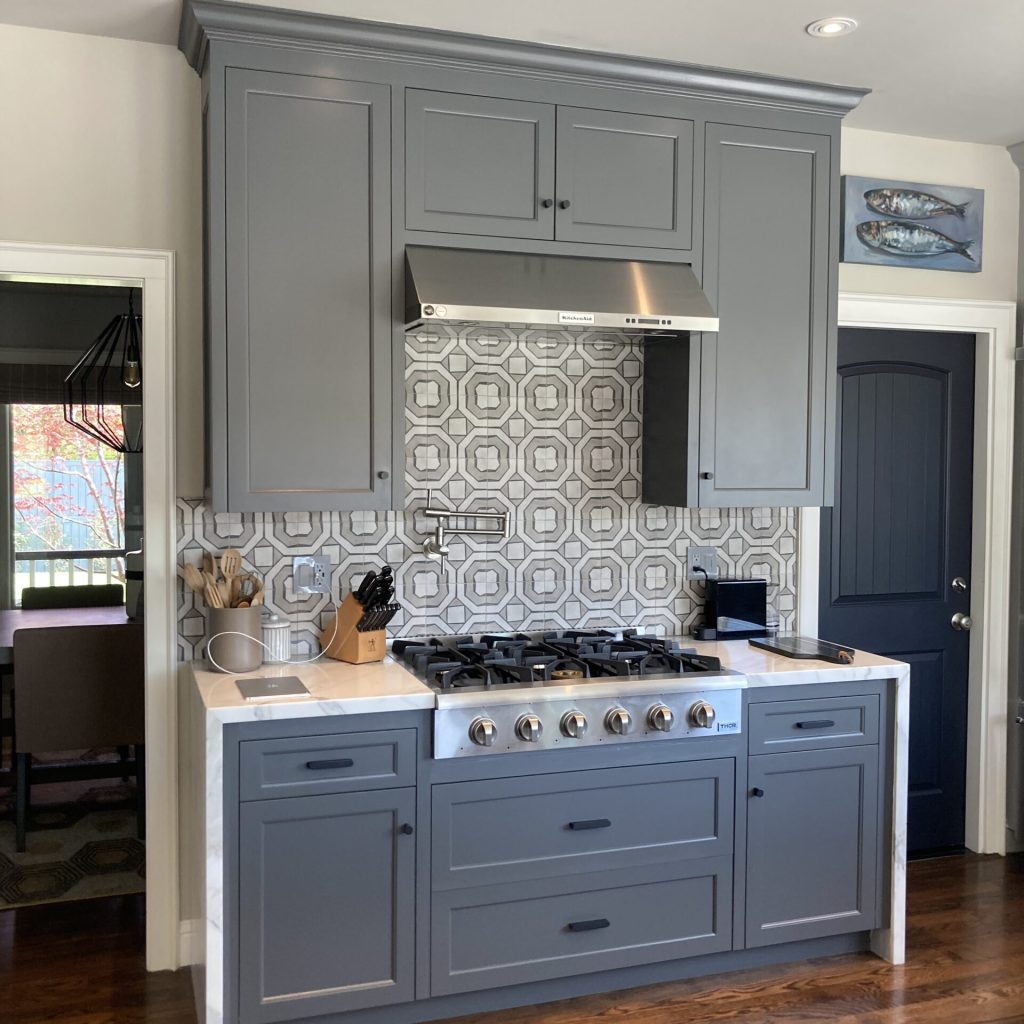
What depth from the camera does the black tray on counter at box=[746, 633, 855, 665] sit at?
3.18m

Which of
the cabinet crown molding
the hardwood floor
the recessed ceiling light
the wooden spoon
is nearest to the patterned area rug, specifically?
the hardwood floor

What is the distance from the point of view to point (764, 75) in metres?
3.20

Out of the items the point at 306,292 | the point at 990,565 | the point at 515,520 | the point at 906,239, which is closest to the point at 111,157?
the point at 306,292

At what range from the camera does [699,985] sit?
3006 millimetres

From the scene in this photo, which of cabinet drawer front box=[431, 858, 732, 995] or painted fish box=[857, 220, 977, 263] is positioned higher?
painted fish box=[857, 220, 977, 263]

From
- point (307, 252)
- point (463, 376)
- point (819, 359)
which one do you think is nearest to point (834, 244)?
point (819, 359)

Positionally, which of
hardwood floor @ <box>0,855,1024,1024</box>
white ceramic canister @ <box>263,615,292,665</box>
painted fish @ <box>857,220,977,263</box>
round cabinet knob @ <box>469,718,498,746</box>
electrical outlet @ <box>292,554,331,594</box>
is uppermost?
painted fish @ <box>857,220,977,263</box>

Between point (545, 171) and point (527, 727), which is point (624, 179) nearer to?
point (545, 171)

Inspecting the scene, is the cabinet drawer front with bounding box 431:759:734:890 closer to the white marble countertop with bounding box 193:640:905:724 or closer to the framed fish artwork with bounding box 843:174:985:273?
the white marble countertop with bounding box 193:640:905:724

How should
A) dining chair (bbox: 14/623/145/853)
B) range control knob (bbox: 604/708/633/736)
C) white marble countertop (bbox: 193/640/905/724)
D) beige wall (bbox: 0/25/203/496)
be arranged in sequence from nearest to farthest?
1. white marble countertop (bbox: 193/640/905/724)
2. range control knob (bbox: 604/708/633/736)
3. beige wall (bbox: 0/25/203/496)
4. dining chair (bbox: 14/623/145/853)

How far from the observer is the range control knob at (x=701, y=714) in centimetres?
289

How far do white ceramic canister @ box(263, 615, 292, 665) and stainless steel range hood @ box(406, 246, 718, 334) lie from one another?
95 centimetres

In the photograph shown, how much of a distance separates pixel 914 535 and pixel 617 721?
1773 millimetres

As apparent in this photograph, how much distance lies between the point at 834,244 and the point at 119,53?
2215 millimetres
